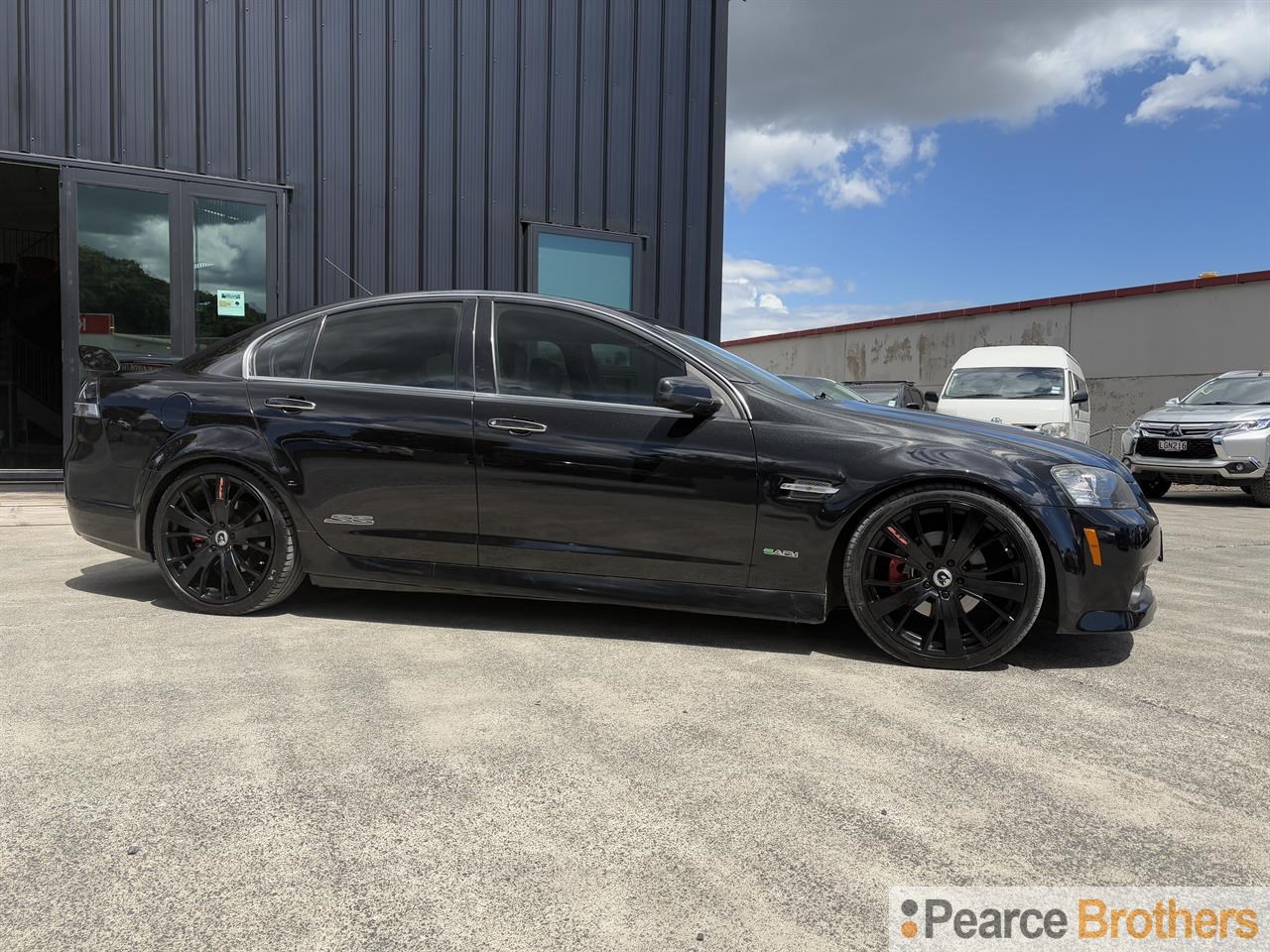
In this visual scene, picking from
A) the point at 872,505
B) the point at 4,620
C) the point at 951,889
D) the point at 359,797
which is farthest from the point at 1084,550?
the point at 4,620

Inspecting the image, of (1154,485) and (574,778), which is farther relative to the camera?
(1154,485)

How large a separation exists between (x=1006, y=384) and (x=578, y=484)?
1058 centimetres

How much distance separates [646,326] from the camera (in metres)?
3.86

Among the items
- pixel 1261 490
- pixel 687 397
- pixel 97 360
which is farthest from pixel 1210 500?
pixel 97 360

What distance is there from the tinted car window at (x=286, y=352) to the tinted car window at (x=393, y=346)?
0.06m

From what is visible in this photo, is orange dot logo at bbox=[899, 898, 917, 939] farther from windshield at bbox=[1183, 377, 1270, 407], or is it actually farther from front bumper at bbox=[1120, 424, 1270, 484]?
windshield at bbox=[1183, 377, 1270, 407]

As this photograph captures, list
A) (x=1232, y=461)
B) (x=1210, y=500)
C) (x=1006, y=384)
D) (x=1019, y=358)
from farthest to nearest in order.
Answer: (x=1019, y=358) → (x=1006, y=384) → (x=1210, y=500) → (x=1232, y=461)

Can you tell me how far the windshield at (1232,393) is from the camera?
1172 cm

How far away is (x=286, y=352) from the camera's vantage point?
13.3 ft

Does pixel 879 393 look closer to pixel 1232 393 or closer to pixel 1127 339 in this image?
pixel 1232 393

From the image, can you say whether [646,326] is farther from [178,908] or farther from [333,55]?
[333,55]

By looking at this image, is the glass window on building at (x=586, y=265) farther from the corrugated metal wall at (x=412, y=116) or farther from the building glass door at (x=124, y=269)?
the building glass door at (x=124, y=269)

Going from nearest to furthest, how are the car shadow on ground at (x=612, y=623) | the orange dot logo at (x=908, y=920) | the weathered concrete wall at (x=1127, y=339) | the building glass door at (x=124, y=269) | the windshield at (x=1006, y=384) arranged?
the orange dot logo at (x=908, y=920)
the car shadow on ground at (x=612, y=623)
the building glass door at (x=124, y=269)
the windshield at (x=1006, y=384)
the weathered concrete wall at (x=1127, y=339)

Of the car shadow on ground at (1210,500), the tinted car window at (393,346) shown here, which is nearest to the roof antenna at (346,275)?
the tinted car window at (393,346)
